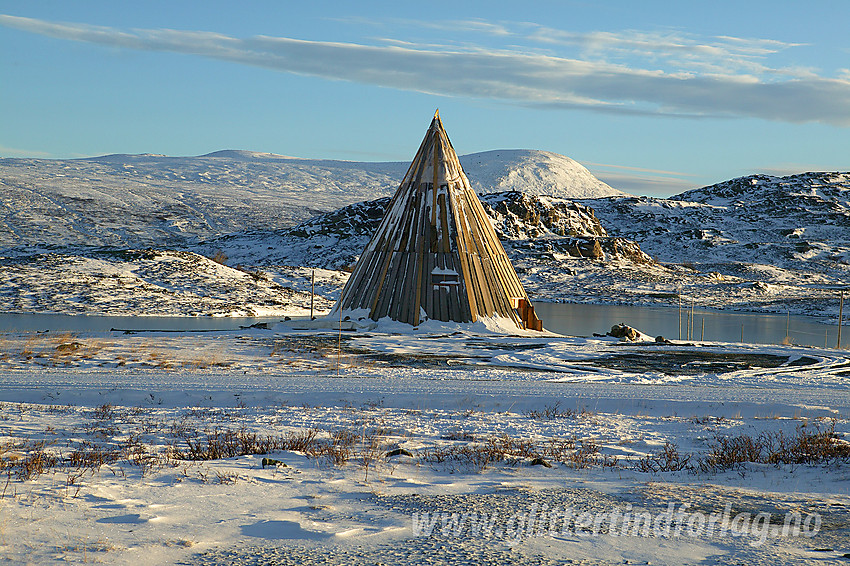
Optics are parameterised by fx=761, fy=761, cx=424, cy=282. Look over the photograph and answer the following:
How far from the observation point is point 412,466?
6.41m

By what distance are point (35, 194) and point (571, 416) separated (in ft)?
341

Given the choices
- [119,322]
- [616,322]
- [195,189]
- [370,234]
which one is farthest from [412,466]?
[195,189]

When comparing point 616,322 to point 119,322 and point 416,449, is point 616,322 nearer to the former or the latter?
point 119,322

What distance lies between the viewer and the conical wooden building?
1983cm

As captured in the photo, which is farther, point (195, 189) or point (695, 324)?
point (195, 189)

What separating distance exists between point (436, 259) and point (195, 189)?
119 meters

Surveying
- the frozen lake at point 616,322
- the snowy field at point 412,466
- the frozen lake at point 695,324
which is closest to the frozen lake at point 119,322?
the frozen lake at point 616,322

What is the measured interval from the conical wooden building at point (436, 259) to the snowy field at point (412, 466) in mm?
7099

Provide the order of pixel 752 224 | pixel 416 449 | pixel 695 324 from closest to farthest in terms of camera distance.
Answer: pixel 416 449 < pixel 695 324 < pixel 752 224

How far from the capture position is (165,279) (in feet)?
128

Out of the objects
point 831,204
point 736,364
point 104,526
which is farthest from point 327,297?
point 831,204

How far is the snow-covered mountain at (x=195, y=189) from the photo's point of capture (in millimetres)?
87062

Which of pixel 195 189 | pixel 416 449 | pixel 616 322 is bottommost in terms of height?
pixel 616 322

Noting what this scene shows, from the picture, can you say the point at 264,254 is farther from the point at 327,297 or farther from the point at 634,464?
the point at 634,464
